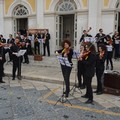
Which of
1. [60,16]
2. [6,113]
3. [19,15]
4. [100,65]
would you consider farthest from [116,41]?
[6,113]

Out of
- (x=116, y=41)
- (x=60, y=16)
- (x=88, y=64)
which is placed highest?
(x=60, y=16)

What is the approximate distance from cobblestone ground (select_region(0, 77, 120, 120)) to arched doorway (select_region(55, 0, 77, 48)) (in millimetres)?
7906

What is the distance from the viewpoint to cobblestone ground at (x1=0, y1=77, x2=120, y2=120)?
5.81 metres

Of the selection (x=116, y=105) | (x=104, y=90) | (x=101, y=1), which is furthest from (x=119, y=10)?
(x=116, y=105)

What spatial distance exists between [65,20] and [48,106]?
11.4m

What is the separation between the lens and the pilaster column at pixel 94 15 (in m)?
14.0

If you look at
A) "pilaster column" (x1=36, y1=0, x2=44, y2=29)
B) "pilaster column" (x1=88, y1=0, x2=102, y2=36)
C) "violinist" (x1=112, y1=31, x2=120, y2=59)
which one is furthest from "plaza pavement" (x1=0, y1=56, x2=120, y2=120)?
"pilaster column" (x1=36, y1=0, x2=44, y2=29)

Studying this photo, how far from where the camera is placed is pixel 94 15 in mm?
14078

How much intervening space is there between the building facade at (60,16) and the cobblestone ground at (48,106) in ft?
23.0

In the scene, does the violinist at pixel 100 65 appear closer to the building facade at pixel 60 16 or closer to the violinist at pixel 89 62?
the violinist at pixel 89 62

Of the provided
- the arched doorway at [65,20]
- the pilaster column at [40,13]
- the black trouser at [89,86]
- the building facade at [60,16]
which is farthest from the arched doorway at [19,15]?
the black trouser at [89,86]

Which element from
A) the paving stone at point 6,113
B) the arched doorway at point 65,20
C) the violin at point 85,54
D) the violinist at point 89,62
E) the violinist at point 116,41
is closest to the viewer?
the paving stone at point 6,113

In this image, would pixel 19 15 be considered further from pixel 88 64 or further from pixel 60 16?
pixel 88 64

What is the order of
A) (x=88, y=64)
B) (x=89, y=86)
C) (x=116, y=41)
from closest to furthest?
1. (x=88, y=64)
2. (x=89, y=86)
3. (x=116, y=41)
